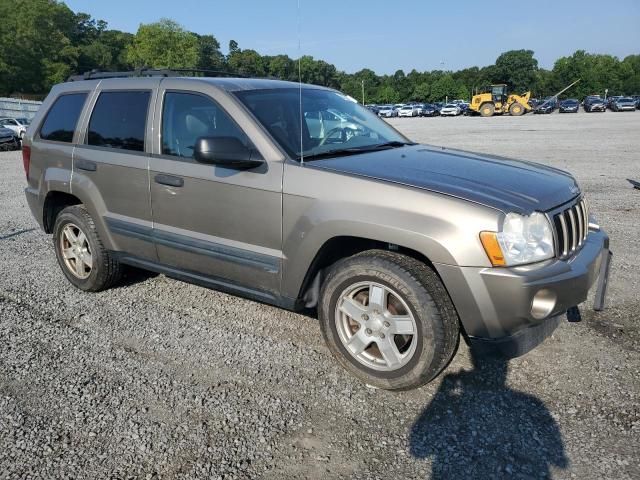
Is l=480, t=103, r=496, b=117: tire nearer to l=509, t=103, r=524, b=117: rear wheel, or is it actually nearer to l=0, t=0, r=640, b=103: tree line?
l=509, t=103, r=524, b=117: rear wheel

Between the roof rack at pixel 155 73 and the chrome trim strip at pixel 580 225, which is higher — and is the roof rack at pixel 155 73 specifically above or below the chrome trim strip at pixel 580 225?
above

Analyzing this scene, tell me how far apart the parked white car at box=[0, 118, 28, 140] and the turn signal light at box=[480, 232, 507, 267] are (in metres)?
26.8

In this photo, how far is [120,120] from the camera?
4.42m

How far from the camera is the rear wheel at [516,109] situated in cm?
5103

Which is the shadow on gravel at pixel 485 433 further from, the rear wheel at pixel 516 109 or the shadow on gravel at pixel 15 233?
the rear wheel at pixel 516 109

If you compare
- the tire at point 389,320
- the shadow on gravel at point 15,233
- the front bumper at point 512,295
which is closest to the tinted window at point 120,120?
the tire at point 389,320

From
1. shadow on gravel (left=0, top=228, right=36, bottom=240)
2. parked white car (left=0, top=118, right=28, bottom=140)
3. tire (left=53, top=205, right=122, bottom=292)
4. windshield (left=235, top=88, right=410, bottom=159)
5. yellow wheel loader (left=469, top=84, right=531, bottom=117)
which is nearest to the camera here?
windshield (left=235, top=88, right=410, bottom=159)

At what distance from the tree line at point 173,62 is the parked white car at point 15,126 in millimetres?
40074

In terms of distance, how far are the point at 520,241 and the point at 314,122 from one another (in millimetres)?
1823

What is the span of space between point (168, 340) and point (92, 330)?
0.66 m

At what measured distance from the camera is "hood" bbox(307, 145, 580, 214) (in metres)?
3.04

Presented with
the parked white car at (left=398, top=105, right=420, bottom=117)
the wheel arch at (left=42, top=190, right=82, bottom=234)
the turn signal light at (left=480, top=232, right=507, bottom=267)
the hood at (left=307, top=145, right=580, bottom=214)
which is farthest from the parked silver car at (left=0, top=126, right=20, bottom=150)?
the parked white car at (left=398, top=105, right=420, bottom=117)

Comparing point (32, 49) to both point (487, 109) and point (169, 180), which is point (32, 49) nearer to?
point (487, 109)

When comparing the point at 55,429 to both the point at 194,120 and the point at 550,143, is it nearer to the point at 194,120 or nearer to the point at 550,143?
the point at 194,120
